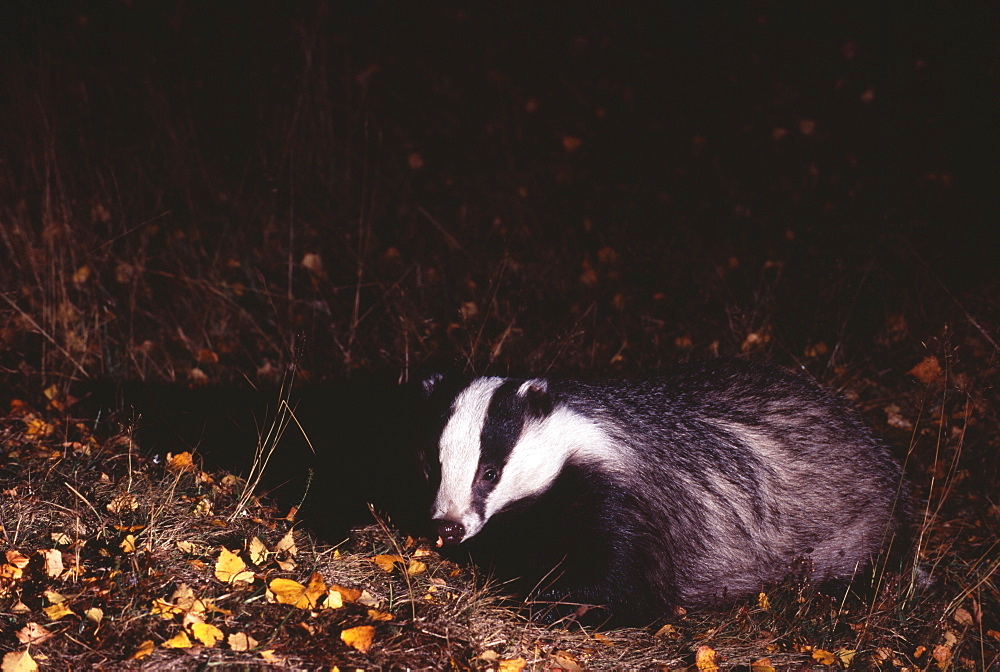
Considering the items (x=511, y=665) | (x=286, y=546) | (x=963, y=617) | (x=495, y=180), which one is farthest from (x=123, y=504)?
(x=495, y=180)

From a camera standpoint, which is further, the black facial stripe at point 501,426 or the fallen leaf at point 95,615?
the black facial stripe at point 501,426

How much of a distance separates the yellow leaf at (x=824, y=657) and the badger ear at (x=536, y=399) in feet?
4.20

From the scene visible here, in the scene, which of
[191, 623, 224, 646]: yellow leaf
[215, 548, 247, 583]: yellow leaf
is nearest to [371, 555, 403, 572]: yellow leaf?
[215, 548, 247, 583]: yellow leaf

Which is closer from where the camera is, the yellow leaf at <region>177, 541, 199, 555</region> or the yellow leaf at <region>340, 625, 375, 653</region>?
the yellow leaf at <region>340, 625, 375, 653</region>

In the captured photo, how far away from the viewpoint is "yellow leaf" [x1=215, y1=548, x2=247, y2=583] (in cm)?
283

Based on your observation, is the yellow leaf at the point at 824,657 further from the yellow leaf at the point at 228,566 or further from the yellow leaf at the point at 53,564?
the yellow leaf at the point at 53,564

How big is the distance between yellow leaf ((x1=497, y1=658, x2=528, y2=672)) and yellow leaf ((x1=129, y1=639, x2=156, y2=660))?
3.35 feet

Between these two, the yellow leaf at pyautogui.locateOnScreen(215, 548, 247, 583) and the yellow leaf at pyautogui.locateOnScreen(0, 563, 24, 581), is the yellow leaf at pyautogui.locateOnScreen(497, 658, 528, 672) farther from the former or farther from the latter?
the yellow leaf at pyautogui.locateOnScreen(0, 563, 24, 581)

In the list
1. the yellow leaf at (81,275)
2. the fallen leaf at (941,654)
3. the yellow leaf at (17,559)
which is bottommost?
the fallen leaf at (941,654)

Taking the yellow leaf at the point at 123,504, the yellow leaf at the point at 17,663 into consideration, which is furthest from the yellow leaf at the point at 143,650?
the yellow leaf at the point at 123,504

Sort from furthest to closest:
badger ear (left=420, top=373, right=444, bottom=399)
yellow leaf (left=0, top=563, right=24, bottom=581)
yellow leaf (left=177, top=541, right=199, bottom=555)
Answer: badger ear (left=420, top=373, right=444, bottom=399) < yellow leaf (left=177, top=541, right=199, bottom=555) < yellow leaf (left=0, top=563, right=24, bottom=581)

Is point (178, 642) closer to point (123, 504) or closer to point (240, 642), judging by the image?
point (240, 642)

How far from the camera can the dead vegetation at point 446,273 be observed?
2953mm

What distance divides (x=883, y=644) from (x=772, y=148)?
5219mm
